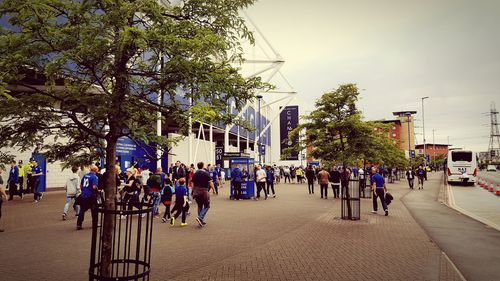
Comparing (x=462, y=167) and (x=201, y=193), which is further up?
(x=462, y=167)

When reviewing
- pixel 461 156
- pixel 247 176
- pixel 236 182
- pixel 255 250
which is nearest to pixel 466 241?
pixel 255 250

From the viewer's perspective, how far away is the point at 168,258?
6723mm

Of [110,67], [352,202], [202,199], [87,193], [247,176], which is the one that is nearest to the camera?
[110,67]

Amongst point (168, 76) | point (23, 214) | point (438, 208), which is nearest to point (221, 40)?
point (168, 76)

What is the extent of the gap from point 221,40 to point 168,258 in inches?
180

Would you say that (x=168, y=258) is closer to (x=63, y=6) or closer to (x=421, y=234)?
(x=63, y=6)

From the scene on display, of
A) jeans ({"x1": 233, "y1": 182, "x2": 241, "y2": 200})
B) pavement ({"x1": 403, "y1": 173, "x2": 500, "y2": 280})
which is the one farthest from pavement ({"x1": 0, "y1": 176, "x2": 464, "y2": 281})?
jeans ({"x1": 233, "y1": 182, "x2": 241, "y2": 200})

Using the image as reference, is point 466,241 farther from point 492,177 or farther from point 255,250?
point 492,177

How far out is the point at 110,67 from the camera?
410cm

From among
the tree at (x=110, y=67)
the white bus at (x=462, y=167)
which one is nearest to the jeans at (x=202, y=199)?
the tree at (x=110, y=67)

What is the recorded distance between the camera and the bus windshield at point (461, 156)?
31873mm

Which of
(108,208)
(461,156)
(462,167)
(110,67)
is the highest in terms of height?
(461,156)

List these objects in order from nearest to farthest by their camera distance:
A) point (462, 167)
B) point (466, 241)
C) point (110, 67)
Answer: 1. point (110, 67)
2. point (466, 241)
3. point (462, 167)

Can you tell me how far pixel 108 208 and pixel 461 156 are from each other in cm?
3544
